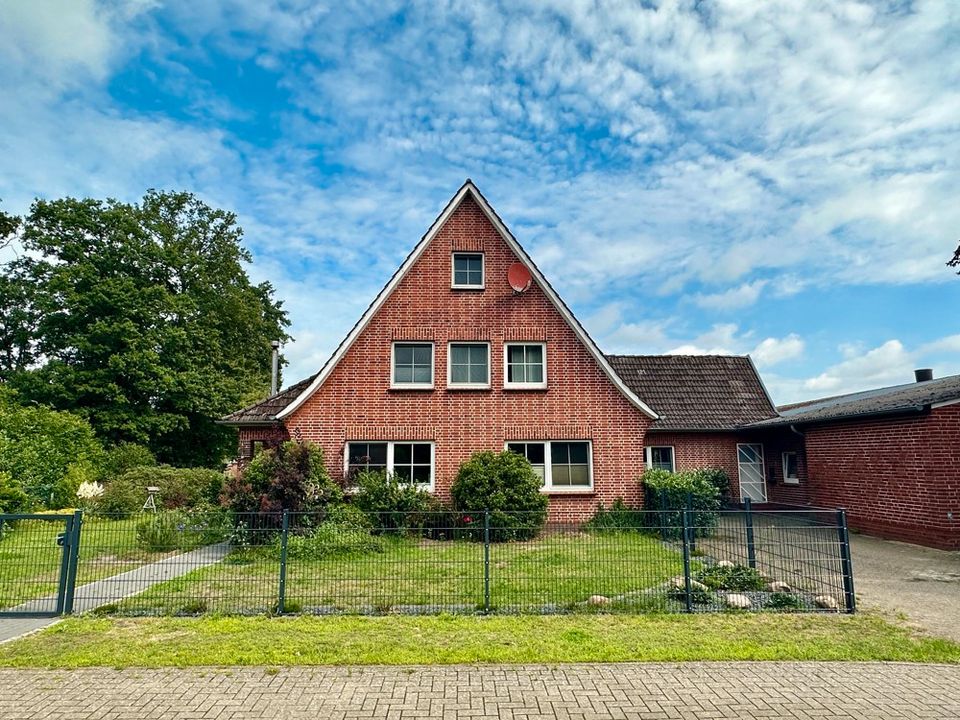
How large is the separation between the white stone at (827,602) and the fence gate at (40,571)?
398 inches

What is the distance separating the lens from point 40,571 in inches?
353

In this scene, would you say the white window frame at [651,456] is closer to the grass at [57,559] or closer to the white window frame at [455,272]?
the white window frame at [455,272]

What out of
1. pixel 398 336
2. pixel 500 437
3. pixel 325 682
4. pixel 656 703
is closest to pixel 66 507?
pixel 398 336

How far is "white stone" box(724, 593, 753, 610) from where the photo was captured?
778cm

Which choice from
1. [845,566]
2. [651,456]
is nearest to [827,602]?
[845,566]

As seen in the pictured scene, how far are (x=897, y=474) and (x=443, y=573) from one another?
11.6m

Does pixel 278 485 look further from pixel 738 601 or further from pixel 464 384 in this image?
pixel 738 601

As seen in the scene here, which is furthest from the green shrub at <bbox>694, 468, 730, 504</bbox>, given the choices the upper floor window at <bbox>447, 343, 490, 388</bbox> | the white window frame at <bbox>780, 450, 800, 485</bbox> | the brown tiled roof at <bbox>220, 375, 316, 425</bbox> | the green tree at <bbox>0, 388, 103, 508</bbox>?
the green tree at <bbox>0, 388, 103, 508</bbox>

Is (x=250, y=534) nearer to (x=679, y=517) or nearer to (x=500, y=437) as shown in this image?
(x=500, y=437)

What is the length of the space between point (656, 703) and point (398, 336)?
1239cm

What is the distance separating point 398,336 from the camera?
53.0ft

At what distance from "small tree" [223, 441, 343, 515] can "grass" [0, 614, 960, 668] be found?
5236 mm

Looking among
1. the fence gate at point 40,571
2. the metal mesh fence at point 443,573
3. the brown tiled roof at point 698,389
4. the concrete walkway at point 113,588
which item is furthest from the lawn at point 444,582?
the brown tiled roof at point 698,389

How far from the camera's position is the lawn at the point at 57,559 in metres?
8.40
